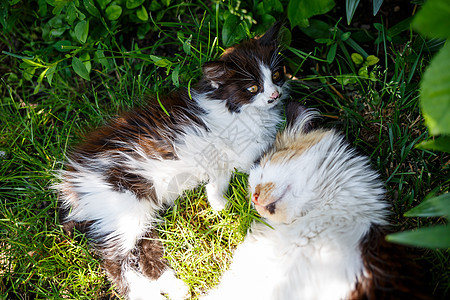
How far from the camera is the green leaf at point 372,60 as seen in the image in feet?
7.15

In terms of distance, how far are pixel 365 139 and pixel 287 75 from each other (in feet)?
2.13

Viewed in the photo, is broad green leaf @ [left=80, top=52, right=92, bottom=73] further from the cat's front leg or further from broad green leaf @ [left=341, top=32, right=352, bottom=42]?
broad green leaf @ [left=341, top=32, right=352, bottom=42]

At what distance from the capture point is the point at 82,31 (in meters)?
2.17

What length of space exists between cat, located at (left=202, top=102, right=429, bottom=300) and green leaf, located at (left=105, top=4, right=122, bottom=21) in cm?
133

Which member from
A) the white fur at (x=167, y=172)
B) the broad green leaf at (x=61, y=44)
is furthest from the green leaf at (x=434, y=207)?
the broad green leaf at (x=61, y=44)

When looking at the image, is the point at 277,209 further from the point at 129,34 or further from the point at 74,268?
the point at 129,34

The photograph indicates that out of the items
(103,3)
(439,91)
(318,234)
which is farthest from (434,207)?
(103,3)

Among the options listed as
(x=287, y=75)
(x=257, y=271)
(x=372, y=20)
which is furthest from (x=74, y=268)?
(x=372, y=20)

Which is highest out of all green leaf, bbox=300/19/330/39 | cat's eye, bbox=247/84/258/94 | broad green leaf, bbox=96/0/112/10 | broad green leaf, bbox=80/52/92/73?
broad green leaf, bbox=96/0/112/10

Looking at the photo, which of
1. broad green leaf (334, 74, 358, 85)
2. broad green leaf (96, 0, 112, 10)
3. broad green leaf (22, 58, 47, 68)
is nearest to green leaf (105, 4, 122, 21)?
broad green leaf (96, 0, 112, 10)

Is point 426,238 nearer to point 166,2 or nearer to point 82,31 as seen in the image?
point 166,2

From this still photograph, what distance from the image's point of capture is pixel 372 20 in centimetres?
238

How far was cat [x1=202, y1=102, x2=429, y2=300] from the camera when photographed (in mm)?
1445

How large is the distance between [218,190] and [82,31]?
1258 millimetres
